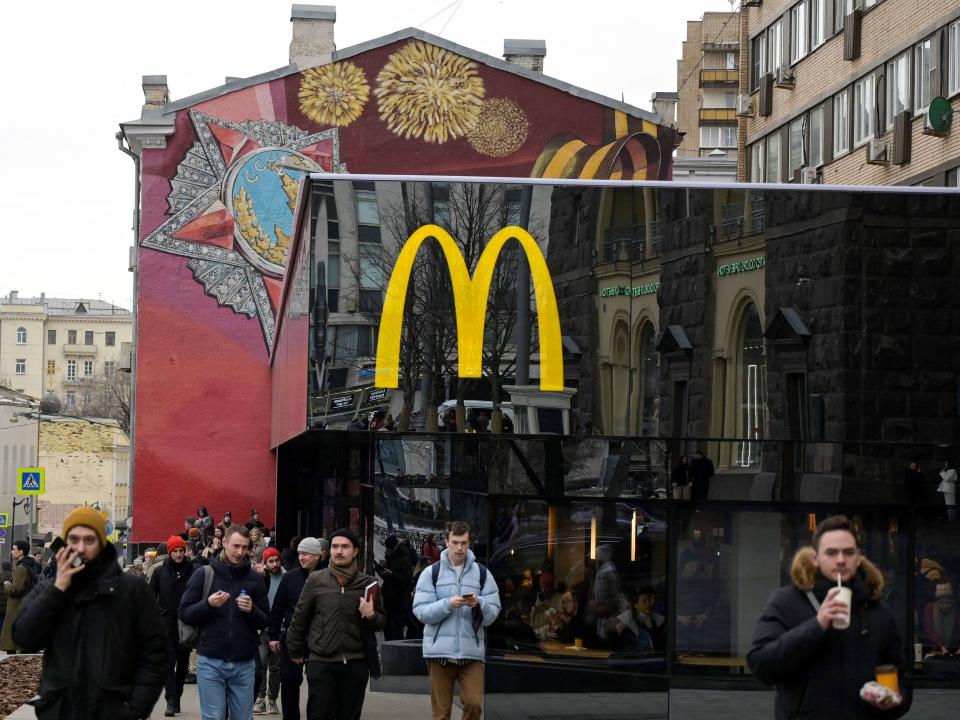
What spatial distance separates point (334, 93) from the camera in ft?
117

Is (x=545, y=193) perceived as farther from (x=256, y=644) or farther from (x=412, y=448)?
(x=256, y=644)

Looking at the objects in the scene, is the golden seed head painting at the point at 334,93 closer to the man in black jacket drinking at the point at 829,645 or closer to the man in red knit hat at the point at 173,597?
the man in red knit hat at the point at 173,597

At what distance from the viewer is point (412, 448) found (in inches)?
609

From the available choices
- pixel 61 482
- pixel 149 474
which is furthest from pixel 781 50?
pixel 61 482

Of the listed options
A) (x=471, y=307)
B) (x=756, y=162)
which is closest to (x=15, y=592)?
(x=471, y=307)

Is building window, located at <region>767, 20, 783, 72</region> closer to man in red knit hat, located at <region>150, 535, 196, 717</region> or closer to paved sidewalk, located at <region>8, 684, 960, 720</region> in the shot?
paved sidewalk, located at <region>8, 684, 960, 720</region>

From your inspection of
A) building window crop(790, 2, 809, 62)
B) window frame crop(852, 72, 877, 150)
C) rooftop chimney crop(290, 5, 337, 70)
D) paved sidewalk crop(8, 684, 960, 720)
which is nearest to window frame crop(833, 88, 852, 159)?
window frame crop(852, 72, 877, 150)

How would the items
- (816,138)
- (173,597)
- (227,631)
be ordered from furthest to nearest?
1. (816,138)
2. (173,597)
3. (227,631)

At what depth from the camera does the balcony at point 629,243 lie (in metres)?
13.8

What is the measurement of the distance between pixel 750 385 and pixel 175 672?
5.35m

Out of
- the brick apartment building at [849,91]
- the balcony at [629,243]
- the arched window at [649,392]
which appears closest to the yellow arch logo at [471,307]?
the balcony at [629,243]

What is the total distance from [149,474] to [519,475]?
22.0 metres

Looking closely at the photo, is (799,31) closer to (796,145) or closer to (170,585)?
(796,145)

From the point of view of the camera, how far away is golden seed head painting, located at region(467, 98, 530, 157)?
119ft
